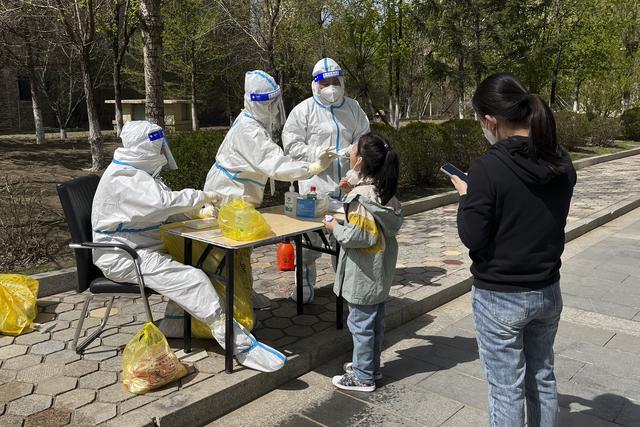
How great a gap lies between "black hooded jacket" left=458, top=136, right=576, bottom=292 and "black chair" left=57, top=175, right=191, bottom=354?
2.07m

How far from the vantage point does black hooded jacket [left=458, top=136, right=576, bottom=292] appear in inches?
81.1

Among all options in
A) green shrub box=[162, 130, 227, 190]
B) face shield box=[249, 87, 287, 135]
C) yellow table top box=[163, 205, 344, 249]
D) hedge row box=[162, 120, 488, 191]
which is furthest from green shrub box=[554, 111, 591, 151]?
yellow table top box=[163, 205, 344, 249]

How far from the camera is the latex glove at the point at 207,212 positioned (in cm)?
377

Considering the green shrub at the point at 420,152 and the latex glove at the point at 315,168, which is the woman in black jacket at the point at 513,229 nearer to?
the latex glove at the point at 315,168

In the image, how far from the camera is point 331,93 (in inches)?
181

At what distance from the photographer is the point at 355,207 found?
3.09 m

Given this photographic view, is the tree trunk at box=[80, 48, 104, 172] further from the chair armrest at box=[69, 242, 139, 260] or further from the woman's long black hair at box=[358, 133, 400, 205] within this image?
the woman's long black hair at box=[358, 133, 400, 205]

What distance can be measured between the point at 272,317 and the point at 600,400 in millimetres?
2298

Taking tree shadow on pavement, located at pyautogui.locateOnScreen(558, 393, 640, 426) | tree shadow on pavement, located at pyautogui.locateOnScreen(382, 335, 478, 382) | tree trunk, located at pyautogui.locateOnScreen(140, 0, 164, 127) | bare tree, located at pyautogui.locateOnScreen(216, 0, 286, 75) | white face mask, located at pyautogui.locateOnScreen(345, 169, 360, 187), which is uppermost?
bare tree, located at pyautogui.locateOnScreen(216, 0, 286, 75)

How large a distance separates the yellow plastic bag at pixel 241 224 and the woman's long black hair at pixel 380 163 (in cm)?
71

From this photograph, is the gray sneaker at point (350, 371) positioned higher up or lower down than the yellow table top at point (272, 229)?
lower down

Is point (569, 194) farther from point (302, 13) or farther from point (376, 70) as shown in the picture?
point (376, 70)

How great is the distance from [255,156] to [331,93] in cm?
114

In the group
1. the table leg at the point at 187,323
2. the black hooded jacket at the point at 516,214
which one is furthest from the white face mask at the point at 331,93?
the black hooded jacket at the point at 516,214
